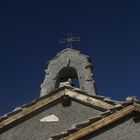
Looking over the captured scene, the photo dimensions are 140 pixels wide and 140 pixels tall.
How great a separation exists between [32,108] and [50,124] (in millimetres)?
991

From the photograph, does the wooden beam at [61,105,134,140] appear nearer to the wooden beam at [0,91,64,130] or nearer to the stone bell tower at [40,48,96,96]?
the wooden beam at [0,91,64,130]

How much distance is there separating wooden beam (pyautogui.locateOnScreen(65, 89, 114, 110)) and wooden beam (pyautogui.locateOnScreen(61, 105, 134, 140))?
278 cm

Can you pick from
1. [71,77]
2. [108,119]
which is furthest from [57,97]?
[108,119]

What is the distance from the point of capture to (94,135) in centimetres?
991

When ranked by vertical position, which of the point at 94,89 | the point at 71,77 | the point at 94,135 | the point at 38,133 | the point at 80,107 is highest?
the point at 71,77

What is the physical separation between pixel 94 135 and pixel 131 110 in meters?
1.18

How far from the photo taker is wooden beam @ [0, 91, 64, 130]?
44.8ft

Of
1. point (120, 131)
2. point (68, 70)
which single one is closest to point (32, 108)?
point (68, 70)

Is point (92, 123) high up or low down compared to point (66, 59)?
→ down

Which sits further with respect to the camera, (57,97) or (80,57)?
(80,57)

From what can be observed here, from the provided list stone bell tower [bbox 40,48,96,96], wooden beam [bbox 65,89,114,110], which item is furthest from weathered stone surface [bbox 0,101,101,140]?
→ stone bell tower [bbox 40,48,96,96]

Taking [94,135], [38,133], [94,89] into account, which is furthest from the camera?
[94,89]

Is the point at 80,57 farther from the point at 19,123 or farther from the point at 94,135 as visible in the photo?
the point at 94,135

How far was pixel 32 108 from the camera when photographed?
45.3 ft
